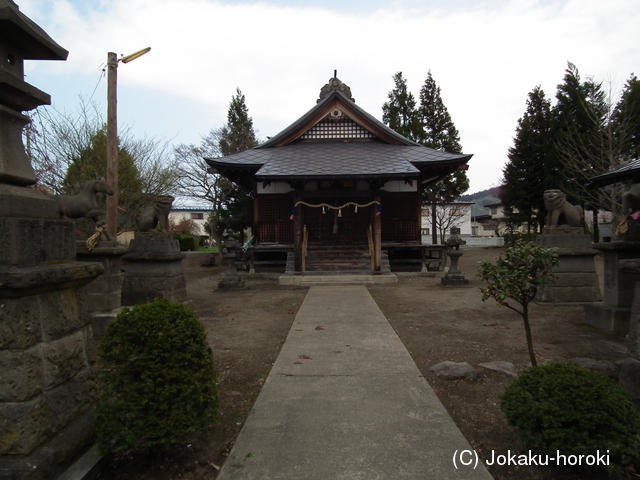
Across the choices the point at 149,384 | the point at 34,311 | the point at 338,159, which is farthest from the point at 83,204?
the point at 338,159

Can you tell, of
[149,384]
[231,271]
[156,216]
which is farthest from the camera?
[231,271]

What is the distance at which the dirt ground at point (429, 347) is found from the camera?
7.82ft

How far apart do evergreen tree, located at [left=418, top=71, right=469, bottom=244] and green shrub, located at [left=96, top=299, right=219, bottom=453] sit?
89.2 feet

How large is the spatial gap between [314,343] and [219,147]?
2137 centimetres

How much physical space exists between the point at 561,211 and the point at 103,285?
9.18 meters

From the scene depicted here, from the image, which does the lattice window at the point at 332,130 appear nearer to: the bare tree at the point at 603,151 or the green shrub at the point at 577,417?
the bare tree at the point at 603,151

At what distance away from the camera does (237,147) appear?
23.8m

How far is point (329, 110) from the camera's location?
674 inches

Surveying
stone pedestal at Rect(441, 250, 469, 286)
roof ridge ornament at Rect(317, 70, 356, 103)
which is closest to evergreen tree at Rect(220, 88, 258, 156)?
roof ridge ornament at Rect(317, 70, 356, 103)

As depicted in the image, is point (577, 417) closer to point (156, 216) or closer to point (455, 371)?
point (455, 371)

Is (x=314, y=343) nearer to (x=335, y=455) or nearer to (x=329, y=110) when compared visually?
(x=335, y=455)

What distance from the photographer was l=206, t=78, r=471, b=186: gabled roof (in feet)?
41.9

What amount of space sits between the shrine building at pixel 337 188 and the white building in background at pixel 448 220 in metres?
20.1

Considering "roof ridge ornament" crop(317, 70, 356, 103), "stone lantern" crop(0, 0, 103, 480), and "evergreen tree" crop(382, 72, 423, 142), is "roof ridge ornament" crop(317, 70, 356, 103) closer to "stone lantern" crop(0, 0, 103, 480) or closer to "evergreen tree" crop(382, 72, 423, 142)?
"evergreen tree" crop(382, 72, 423, 142)
